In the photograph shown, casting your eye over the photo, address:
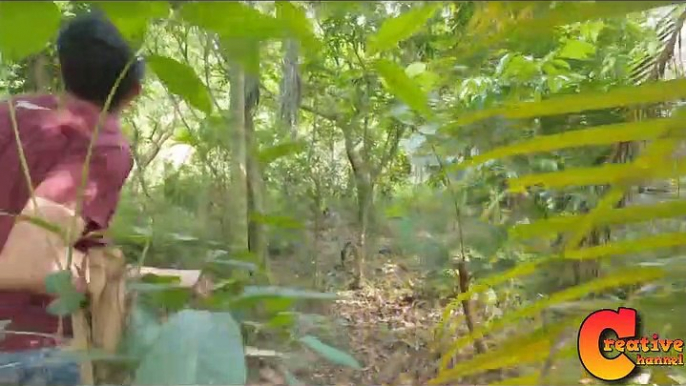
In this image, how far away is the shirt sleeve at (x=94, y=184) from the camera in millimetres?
697

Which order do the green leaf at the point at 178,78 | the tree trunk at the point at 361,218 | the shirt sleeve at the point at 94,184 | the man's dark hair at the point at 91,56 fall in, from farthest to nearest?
the tree trunk at the point at 361,218
the man's dark hair at the point at 91,56
the shirt sleeve at the point at 94,184
the green leaf at the point at 178,78

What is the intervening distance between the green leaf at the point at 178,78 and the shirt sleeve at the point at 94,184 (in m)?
0.20

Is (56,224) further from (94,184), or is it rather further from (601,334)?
(601,334)

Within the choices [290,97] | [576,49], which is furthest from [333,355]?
[290,97]

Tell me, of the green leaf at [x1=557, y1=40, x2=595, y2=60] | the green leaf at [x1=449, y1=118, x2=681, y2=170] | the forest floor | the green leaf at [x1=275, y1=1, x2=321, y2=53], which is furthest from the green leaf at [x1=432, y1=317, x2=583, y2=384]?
the forest floor

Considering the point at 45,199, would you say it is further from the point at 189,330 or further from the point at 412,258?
the point at 412,258

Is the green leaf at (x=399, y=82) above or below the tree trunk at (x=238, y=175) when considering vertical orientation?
below

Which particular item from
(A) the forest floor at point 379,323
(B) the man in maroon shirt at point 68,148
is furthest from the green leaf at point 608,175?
(A) the forest floor at point 379,323

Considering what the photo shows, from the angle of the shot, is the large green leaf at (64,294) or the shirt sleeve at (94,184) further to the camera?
the shirt sleeve at (94,184)

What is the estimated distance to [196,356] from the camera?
0.39m

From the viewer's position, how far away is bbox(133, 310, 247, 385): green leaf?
0.39 meters

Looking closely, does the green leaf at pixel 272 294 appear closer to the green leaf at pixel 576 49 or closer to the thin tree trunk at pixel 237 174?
the thin tree trunk at pixel 237 174

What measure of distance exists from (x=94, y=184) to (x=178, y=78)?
0.30 m

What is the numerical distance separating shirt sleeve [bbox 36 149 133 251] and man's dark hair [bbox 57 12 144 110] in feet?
0.30
